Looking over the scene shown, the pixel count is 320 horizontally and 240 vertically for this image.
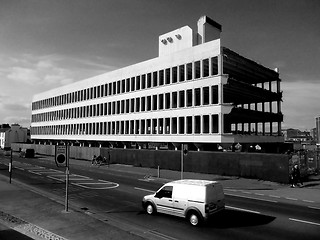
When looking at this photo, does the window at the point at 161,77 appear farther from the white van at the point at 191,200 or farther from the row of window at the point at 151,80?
the white van at the point at 191,200

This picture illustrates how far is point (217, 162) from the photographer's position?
33.2m

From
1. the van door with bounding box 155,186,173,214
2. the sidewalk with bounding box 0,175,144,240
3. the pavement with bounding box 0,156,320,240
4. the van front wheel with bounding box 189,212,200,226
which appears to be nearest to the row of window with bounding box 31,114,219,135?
the pavement with bounding box 0,156,320,240

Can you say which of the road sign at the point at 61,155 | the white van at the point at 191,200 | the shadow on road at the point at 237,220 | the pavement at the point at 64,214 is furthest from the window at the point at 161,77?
the white van at the point at 191,200

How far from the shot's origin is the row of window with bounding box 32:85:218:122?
43847 millimetres

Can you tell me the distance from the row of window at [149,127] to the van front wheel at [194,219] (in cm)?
2816

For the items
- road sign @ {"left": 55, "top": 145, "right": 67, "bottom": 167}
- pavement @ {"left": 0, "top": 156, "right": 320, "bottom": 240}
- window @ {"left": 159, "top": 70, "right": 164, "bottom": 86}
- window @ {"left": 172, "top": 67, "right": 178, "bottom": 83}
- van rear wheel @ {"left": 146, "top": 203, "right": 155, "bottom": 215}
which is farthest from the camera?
window @ {"left": 159, "top": 70, "right": 164, "bottom": 86}

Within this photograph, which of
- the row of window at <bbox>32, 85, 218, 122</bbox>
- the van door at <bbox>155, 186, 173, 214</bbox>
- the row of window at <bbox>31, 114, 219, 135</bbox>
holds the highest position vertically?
the row of window at <bbox>32, 85, 218, 122</bbox>

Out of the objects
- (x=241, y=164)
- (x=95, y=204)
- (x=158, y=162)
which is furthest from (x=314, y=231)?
(x=158, y=162)

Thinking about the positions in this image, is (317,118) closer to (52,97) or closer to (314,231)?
(52,97)

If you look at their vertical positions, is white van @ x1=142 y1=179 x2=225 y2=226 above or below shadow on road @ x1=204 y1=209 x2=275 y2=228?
above

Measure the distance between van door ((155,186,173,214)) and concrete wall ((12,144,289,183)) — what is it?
16.3 metres

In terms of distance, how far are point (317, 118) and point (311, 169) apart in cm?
6913

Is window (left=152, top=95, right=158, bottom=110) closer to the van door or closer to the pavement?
the pavement

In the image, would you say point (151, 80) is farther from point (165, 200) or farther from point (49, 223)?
point (49, 223)
